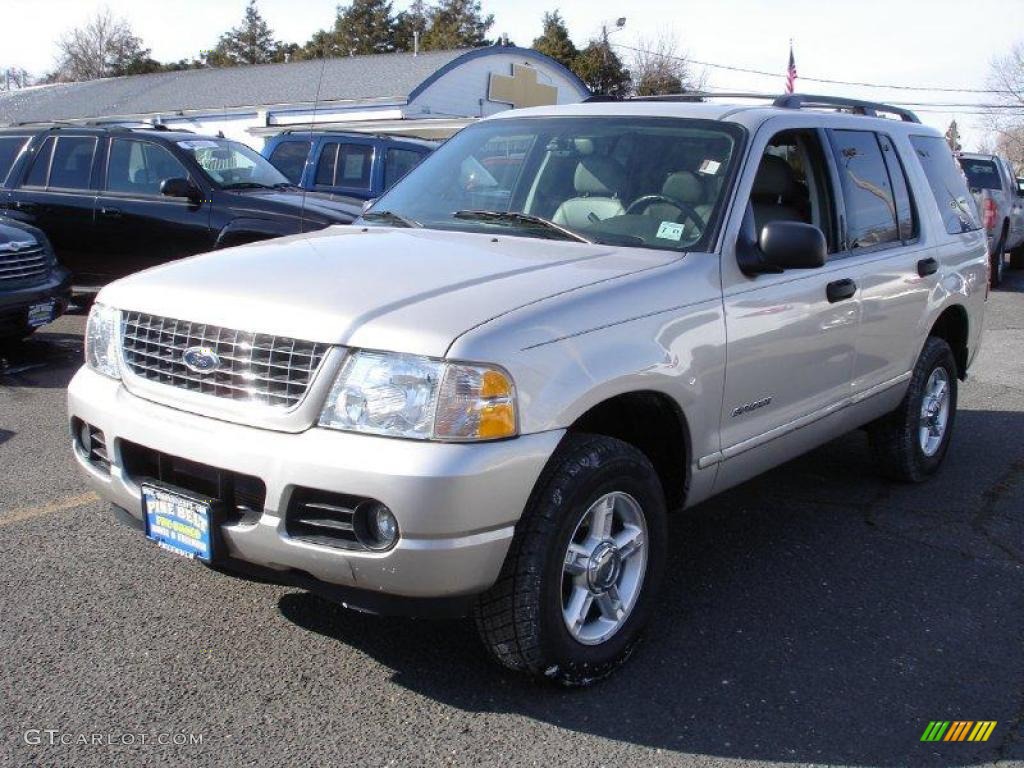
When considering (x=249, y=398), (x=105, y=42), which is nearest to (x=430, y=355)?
(x=249, y=398)

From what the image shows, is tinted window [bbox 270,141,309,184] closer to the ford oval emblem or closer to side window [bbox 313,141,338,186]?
side window [bbox 313,141,338,186]

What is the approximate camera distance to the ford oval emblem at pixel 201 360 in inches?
126

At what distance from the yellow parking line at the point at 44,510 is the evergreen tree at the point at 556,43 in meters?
48.3

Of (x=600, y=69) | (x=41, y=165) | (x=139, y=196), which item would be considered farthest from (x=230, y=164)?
(x=600, y=69)

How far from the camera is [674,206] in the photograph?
4.09m

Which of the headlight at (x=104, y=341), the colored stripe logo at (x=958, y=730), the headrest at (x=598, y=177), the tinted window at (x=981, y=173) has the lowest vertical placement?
the colored stripe logo at (x=958, y=730)

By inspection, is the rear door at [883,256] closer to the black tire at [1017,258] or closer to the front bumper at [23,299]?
the front bumper at [23,299]

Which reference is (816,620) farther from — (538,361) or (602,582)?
(538,361)

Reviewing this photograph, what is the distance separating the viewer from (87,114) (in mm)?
33906

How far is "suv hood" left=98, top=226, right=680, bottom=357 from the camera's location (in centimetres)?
302

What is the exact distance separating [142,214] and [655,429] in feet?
24.0

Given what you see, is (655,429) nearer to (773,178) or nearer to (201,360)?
(773,178)

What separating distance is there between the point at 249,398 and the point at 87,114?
1356 inches

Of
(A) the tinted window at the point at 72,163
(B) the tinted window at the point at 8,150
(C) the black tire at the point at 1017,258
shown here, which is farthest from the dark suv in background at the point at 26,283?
(C) the black tire at the point at 1017,258
